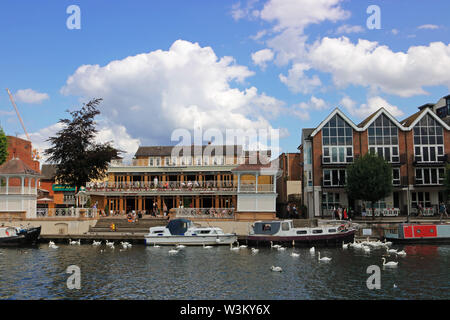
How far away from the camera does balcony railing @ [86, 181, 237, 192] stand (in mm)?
50812

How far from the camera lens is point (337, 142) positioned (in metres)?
52.2

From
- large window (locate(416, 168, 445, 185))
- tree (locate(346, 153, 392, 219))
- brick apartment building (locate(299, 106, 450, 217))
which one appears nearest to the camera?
tree (locate(346, 153, 392, 219))

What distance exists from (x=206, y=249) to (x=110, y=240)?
10.7 meters

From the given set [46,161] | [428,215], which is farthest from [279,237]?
[46,161]

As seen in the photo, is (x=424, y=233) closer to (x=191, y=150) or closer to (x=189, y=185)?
(x=189, y=185)

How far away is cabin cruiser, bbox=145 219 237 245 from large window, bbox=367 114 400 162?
2514cm

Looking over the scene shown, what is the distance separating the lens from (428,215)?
162ft

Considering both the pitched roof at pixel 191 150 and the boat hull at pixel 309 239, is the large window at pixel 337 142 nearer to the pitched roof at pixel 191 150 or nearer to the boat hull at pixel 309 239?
the pitched roof at pixel 191 150

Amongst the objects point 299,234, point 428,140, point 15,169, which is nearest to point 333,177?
point 428,140

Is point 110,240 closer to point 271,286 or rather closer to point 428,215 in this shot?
point 271,286

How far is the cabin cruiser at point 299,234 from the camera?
119 feet

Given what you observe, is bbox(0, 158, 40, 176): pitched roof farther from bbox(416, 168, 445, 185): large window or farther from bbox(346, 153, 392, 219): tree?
bbox(416, 168, 445, 185): large window

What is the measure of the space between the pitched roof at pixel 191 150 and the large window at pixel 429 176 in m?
25.0

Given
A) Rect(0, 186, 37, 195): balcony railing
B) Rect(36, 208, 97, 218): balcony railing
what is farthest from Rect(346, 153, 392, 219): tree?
Rect(0, 186, 37, 195): balcony railing
